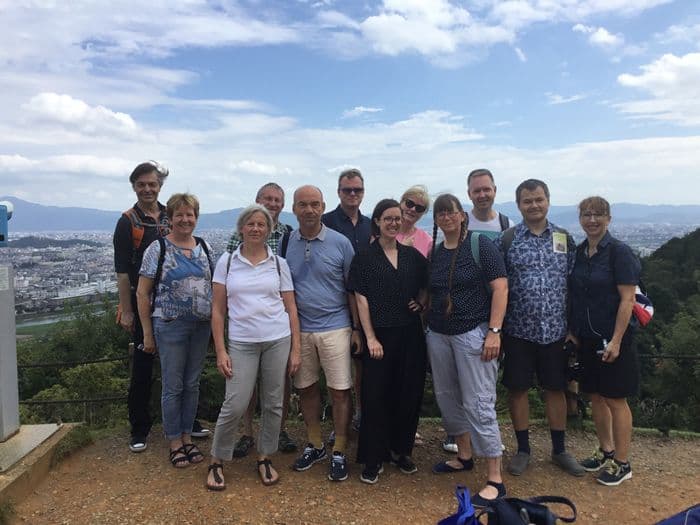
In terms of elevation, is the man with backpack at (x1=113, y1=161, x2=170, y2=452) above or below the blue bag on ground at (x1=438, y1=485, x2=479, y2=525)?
above

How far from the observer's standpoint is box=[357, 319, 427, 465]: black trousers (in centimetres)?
392

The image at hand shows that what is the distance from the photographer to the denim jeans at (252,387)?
3730mm

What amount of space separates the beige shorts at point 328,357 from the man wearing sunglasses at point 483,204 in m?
1.55

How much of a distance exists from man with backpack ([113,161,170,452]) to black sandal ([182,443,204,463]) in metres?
0.52

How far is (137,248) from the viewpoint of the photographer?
432 cm

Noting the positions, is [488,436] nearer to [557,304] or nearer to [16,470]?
[557,304]

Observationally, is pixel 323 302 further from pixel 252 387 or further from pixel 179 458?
pixel 179 458

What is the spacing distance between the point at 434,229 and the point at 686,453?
3.19m

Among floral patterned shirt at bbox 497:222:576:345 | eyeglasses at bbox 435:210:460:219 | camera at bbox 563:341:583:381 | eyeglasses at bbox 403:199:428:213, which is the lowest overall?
camera at bbox 563:341:583:381

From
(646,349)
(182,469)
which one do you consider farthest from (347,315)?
(646,349)

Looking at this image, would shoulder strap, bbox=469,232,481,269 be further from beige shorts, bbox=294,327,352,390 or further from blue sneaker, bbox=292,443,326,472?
blue sneaker, bbox=292,443,326,472

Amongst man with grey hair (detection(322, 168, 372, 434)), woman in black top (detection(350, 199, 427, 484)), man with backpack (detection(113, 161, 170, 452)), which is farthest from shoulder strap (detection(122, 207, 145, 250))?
woman in black top (detection(350, 199, 427, 484))

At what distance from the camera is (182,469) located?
418cm

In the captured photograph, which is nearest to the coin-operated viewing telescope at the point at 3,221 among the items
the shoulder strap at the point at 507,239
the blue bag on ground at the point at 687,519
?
the shoulder strap at the point at 507,239
